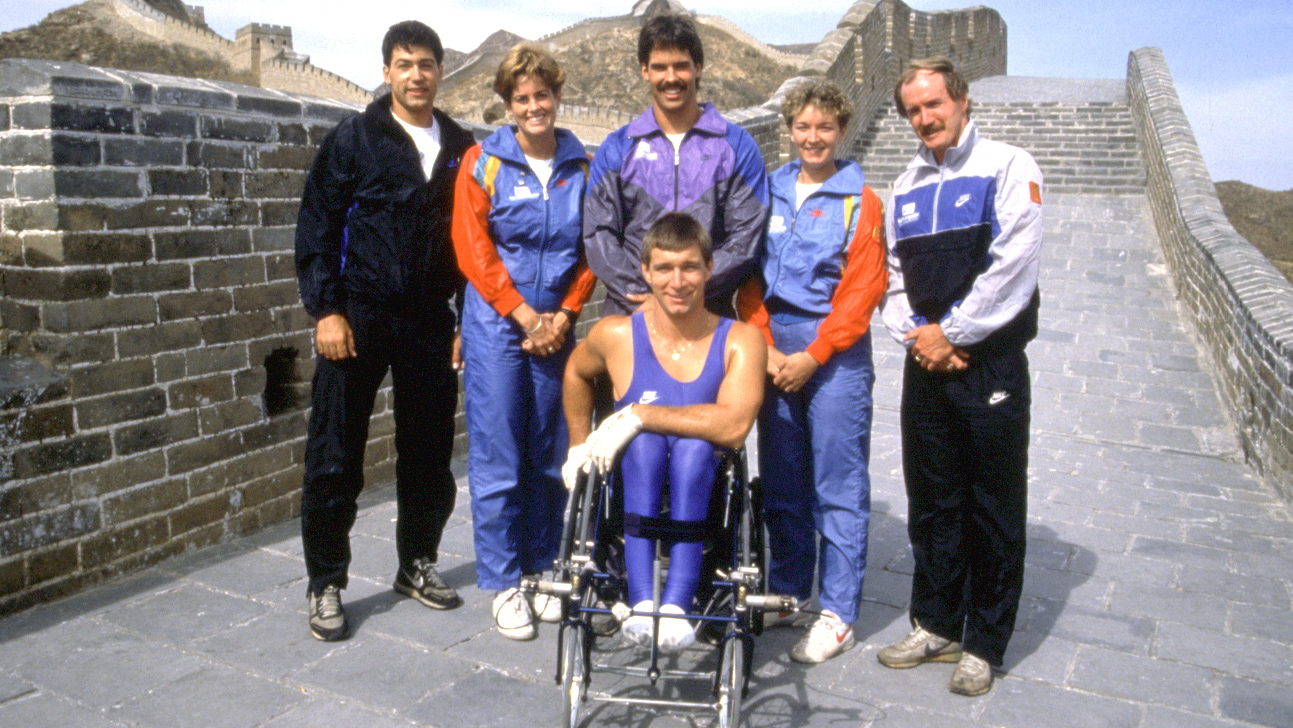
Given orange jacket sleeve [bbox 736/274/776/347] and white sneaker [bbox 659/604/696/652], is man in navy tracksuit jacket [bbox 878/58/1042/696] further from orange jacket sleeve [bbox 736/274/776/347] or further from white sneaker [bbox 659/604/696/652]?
white sneaker [bbox 659/604/696/652]

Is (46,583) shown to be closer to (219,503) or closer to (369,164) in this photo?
(219,503)

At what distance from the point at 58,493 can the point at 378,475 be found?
174cm

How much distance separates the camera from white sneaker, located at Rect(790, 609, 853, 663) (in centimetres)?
326

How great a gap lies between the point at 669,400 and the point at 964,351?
884 mm

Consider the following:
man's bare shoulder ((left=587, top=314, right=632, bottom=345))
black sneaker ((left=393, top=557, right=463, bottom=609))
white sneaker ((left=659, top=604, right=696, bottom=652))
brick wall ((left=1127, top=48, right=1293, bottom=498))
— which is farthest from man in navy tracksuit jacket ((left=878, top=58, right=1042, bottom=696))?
brick wall ((left=1127, top=48, right=1293, bottom=498))

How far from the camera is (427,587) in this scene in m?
3.65

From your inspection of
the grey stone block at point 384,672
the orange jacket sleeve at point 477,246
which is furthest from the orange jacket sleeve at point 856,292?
the grey stone block at point 384,672

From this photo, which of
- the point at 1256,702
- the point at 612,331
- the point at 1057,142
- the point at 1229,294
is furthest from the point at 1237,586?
the point at 1057,142

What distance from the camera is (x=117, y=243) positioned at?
3750mm

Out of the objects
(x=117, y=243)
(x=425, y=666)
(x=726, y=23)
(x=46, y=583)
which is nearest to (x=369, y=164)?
(x=117, y=243)

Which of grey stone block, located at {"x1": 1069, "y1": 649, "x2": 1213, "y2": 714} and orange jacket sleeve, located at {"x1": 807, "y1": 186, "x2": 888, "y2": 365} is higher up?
orange jacket sleeve, located at {"x1": 807, "y1": 186, "x2": 888, "y2": 365}

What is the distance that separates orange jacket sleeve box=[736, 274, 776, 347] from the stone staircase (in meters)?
10.8

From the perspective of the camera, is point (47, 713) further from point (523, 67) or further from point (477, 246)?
point (523, 67)

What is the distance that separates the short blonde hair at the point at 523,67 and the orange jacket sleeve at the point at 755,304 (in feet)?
3.02
